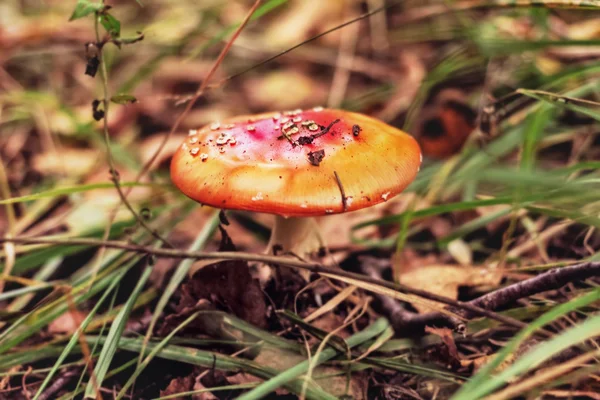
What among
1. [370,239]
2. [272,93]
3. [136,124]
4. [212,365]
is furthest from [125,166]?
[212,365]

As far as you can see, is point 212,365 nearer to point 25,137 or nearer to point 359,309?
point 359,309

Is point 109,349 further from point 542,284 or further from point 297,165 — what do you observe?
point 542,284

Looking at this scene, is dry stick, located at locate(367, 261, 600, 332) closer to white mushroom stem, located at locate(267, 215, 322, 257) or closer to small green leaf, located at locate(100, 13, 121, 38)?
white mushroom stem, located at locate(267, 215, 322, 257)

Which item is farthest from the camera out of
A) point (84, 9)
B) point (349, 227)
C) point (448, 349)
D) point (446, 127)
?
point (446, 127)

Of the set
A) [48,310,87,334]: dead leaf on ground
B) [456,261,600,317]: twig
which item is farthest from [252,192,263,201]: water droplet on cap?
[48,310,87,334]: dead leaf on ground

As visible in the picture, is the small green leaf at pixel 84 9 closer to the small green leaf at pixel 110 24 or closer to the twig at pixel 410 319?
the small green leaf at pixel 110 24

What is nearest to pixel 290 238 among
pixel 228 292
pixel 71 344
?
pixel 228 292
